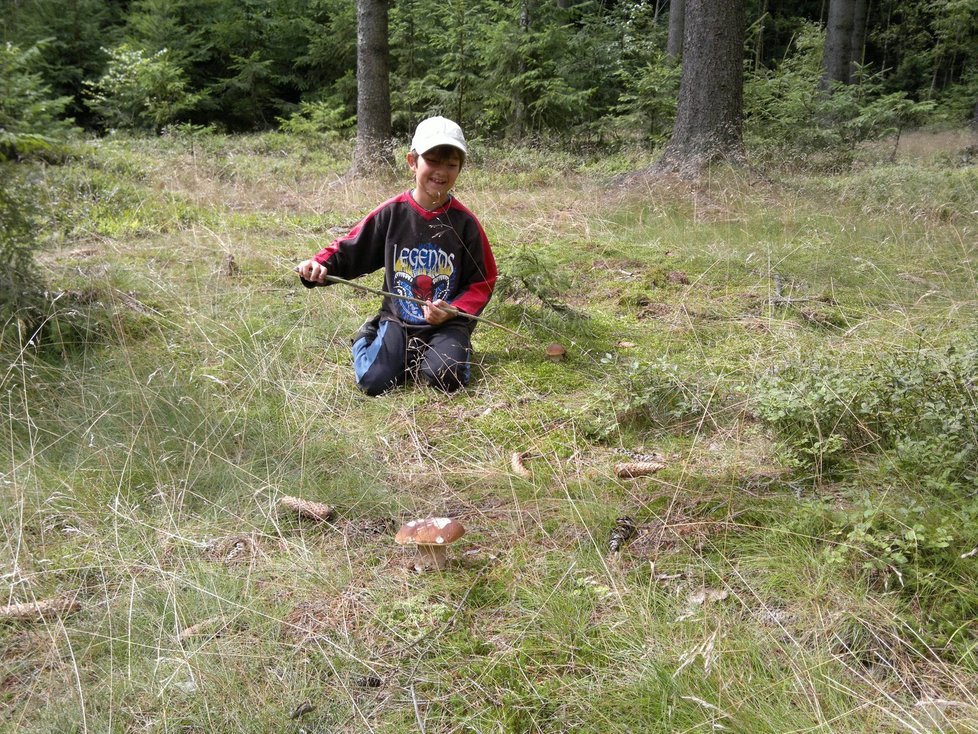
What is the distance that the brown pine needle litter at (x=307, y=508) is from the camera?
2414mm

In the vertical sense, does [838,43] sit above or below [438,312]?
above

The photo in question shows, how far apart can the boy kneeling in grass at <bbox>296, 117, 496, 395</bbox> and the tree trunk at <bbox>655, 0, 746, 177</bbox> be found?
15.5 ft

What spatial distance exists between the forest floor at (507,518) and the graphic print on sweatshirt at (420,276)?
1.58 ft

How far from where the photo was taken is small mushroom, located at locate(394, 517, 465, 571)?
2064mm

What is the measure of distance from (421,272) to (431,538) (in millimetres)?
2079

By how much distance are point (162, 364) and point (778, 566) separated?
283cm

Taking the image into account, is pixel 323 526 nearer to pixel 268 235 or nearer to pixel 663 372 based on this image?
pixel 663 372

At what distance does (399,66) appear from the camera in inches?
555

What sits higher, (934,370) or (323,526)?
(934,370)

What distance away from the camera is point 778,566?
2012 millimetres

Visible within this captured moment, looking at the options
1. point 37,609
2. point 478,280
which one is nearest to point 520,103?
point 478,280

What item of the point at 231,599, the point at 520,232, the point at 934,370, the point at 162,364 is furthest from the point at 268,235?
the point at 934,370

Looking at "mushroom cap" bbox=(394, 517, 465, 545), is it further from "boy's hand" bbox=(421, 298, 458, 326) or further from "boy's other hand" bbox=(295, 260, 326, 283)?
"boy's other hand" bbox=(295, 260, 326, 283)

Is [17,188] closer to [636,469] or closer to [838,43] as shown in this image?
Answer: [636,469]
